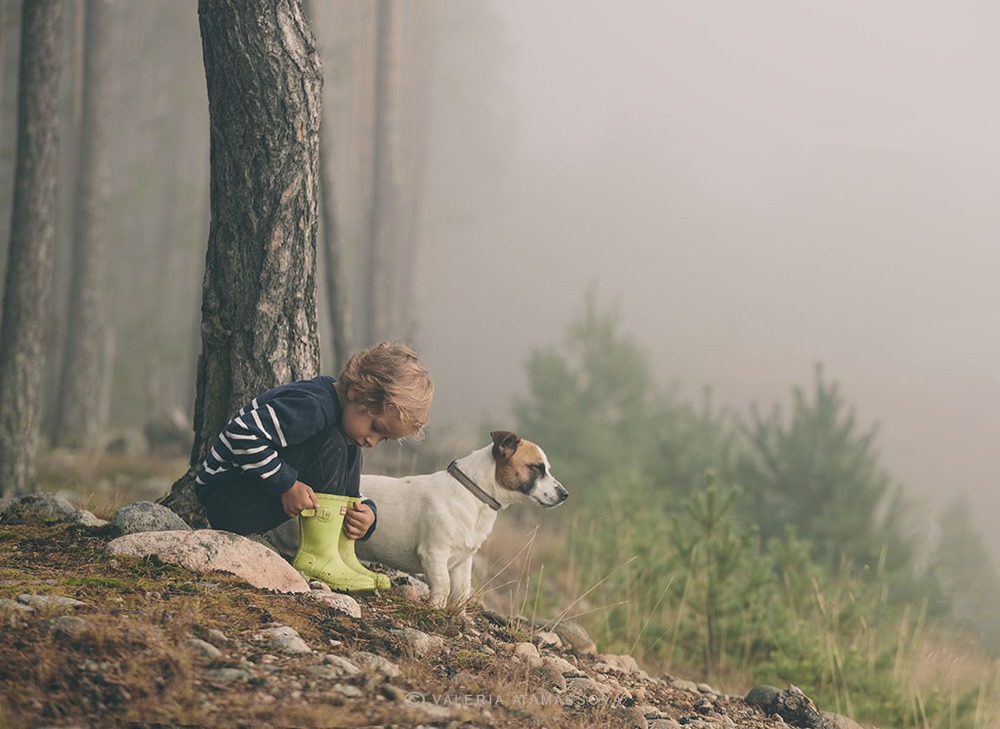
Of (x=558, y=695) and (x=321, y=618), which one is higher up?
(x=321, y=618)

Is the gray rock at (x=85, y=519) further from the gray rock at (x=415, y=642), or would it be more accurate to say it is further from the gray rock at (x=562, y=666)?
the gray rock at (x=562, y=666)

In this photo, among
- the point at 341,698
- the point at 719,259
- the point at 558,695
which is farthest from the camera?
the point at 719,259

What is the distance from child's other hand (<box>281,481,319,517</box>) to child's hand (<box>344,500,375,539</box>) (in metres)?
0.28

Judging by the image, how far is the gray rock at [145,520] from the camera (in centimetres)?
468

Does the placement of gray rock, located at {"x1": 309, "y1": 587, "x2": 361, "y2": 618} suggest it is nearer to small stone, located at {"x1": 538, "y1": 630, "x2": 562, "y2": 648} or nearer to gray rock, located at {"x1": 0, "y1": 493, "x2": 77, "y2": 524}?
small stone, located at {"x1": 538, "y1": 630, "x2": 562, "y2": 648}

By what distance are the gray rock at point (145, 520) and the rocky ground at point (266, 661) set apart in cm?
6

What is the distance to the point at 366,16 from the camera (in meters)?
24.9

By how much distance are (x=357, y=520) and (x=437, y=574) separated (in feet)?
1.68

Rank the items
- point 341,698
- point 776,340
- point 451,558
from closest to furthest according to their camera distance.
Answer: point 341,698 → point 451,558 → point 776,340

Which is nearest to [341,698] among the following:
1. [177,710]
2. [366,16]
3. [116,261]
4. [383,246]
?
[177,710]

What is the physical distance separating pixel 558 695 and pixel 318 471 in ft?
5.45

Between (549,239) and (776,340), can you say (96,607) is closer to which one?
(776,340)

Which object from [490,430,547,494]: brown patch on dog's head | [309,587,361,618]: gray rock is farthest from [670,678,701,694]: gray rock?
[309,587,361,618]: gray rock

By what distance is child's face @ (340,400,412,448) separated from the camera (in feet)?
14.6
